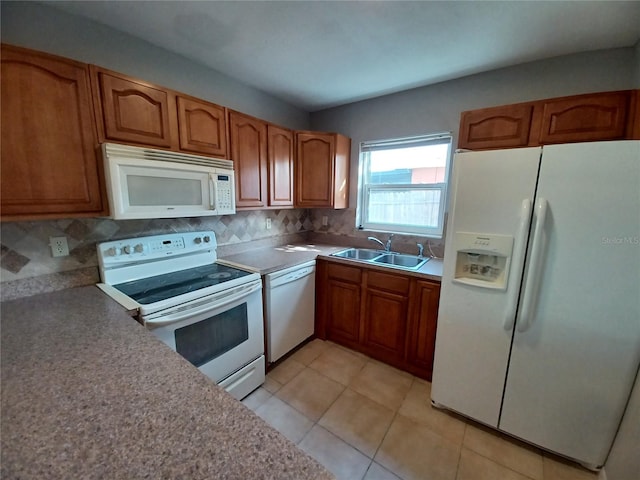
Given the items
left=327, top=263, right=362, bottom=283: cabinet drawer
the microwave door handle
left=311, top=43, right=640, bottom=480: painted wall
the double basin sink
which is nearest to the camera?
left=311, top=43, right=640, bottom=480: painted wall

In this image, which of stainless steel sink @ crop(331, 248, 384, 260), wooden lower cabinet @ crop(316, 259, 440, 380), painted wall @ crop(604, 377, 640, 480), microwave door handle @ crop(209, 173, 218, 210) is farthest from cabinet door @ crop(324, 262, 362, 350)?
painted wall @ crop(604, 377, 640, 480)

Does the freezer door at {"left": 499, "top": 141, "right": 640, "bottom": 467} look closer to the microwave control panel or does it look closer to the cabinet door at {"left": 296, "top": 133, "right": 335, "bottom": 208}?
the cabinet door at {"left": 296, "top": 133, "right": 335, "bottom": 208}

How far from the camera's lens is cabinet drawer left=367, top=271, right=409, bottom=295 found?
2.05 metres

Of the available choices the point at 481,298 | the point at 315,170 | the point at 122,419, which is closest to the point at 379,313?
the point at 481,298

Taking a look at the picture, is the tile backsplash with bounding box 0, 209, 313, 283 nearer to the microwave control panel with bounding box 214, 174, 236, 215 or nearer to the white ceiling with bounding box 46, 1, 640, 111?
→ the microwave control panel with bounding box 214, 174, 236, 215

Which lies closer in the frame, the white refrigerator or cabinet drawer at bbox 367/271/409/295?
the white refrigerator

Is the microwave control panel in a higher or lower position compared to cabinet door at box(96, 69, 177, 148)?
lower

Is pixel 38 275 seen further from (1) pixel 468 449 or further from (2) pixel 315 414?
(1) pixel 468 449

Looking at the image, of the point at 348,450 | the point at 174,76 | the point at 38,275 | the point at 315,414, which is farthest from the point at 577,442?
the point at 174,76

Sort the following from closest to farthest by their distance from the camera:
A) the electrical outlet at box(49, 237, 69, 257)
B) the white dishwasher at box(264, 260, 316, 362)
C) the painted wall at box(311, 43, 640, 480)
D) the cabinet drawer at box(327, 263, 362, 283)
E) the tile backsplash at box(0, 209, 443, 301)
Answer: the painted wall at box(311, 43, 640, 480) → the tile backsplash at box(0, 209, 443, 301) → the electrical outlet at box(49, 237, 69, 257) → the white dishwasher at box(264, 260, 316, 362) → the cabinet drawer at box(327, 263, 362, 283)

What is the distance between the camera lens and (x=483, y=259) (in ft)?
5.07

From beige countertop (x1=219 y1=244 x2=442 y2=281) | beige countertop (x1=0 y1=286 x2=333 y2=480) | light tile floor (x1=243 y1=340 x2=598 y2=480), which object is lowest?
light tile floor (x1=243 y1=340 x2=598 y2=480)

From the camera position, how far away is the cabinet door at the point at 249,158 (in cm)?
200

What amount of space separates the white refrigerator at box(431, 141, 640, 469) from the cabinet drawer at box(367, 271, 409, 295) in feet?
1.38
